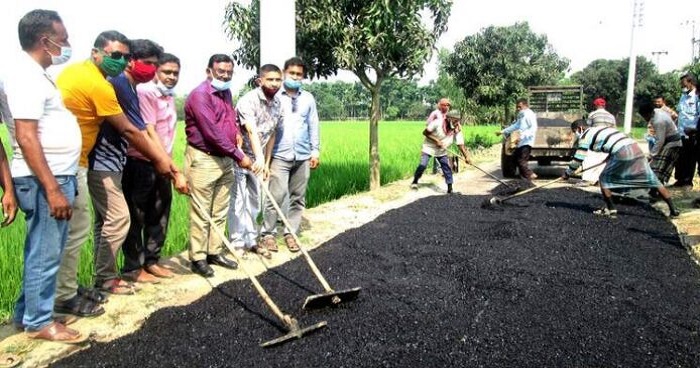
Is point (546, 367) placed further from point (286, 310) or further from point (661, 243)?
point (661, 243)

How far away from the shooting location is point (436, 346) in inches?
101

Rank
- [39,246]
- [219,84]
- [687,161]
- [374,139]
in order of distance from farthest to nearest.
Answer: [374,139] < [687,161] < [219,84] < [39,246]

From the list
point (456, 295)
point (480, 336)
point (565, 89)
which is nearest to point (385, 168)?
point (565, 89)

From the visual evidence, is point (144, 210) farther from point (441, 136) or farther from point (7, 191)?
point (441, 136)

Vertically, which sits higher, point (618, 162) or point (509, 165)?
point (618, 162)

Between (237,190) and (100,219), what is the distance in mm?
1252

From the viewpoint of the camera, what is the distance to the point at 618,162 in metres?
5.70

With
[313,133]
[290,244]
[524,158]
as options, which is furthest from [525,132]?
[290,244]

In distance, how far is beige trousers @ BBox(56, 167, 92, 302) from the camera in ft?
9.26

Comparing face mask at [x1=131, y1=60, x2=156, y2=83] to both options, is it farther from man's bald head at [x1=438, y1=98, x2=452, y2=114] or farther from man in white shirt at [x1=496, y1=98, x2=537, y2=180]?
man in white shirt at [x1=496, y1=98, x2=537, y2=180]

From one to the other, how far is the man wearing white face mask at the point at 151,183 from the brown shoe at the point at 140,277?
21 mm

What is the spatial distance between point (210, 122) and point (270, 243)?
4.49 feet

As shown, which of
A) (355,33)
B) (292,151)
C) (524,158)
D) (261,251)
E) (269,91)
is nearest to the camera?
(269,91)

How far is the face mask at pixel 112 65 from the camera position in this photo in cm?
290
